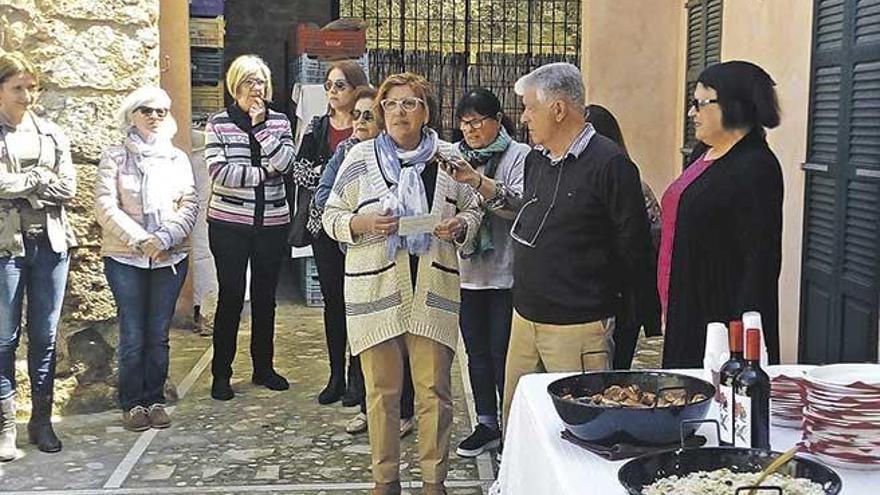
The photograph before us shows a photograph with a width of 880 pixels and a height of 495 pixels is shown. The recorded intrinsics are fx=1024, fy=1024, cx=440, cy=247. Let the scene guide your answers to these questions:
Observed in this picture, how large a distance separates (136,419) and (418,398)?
1.63 metres

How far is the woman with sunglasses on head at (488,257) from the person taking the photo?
3953mm

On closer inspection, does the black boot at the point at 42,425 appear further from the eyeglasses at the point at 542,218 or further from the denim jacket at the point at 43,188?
the eyeglasses at the point at 542,218

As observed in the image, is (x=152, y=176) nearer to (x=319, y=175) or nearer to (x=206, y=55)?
(x=319, y=175)

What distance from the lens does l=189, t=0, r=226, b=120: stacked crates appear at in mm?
7348

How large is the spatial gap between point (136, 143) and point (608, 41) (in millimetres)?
3941

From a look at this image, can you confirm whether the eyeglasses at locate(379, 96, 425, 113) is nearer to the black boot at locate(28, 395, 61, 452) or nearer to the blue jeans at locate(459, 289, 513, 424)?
the blue jeans at locate(459, 289, 513, 424)

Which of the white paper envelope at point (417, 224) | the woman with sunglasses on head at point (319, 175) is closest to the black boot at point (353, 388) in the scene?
the woman with sunglasses on head at point (319, 175)

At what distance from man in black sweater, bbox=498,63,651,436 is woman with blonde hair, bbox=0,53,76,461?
6.73 feet

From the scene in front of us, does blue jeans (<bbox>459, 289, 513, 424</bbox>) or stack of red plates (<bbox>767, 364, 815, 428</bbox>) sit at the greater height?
stack of red plates (<bbox>767, 364, 815, 428</bbox>)

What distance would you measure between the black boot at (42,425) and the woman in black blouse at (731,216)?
8.76 feet

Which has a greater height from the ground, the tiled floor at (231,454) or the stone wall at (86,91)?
the stone wall at (86,91)

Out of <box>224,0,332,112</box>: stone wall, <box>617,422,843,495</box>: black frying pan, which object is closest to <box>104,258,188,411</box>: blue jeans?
<box>617,422,843,495</box>: black frying pan

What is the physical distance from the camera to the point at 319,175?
4715 mm

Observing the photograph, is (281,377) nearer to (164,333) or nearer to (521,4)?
(164,333)
